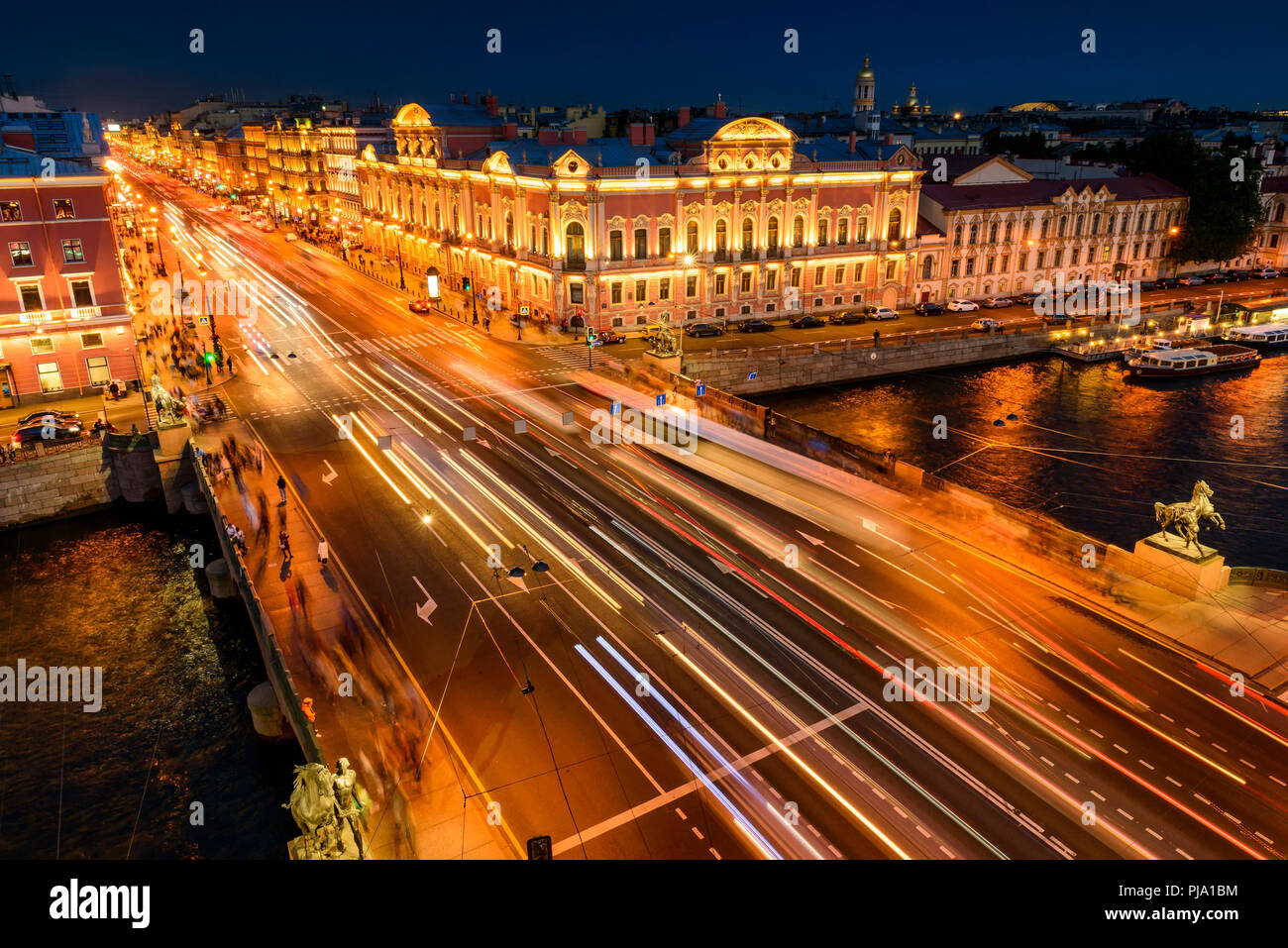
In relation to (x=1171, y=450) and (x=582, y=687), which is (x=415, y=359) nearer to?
(x=582, y=687)

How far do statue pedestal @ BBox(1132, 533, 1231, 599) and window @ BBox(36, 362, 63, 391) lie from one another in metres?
53.5

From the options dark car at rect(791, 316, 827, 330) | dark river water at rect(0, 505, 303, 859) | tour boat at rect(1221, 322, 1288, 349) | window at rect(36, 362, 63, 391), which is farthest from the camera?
tour boat at rect(1221, 322, 1288, 349)

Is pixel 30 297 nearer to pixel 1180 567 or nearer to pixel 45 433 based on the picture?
pixel 45 433

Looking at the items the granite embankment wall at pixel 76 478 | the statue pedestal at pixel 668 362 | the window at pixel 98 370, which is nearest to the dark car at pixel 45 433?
the granite embankment wall at pixel 76 478

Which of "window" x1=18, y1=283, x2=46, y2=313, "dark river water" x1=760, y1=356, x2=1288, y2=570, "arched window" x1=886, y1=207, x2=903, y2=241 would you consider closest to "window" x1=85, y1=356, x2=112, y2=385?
"window" x1=18, y1=283, x2=46, y2=313

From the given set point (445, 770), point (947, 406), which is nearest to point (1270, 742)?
point (445, 770)

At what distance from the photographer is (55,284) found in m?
46.6

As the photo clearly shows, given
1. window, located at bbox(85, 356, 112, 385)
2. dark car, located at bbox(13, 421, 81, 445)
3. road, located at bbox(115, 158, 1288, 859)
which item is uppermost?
window, located at bbox(85, 356, 112, 385)

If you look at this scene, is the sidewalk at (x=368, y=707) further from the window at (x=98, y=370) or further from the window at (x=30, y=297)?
the window at (x=30, y=297)

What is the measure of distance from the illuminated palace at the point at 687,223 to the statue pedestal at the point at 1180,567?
44031mm

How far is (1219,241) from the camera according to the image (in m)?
85.9

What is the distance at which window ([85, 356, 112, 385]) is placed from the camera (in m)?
48.2

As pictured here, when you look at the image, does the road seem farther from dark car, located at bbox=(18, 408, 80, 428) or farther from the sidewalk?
dark car, located at bbox=(18, 408, 80, 428)

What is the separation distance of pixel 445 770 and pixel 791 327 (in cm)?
5276
